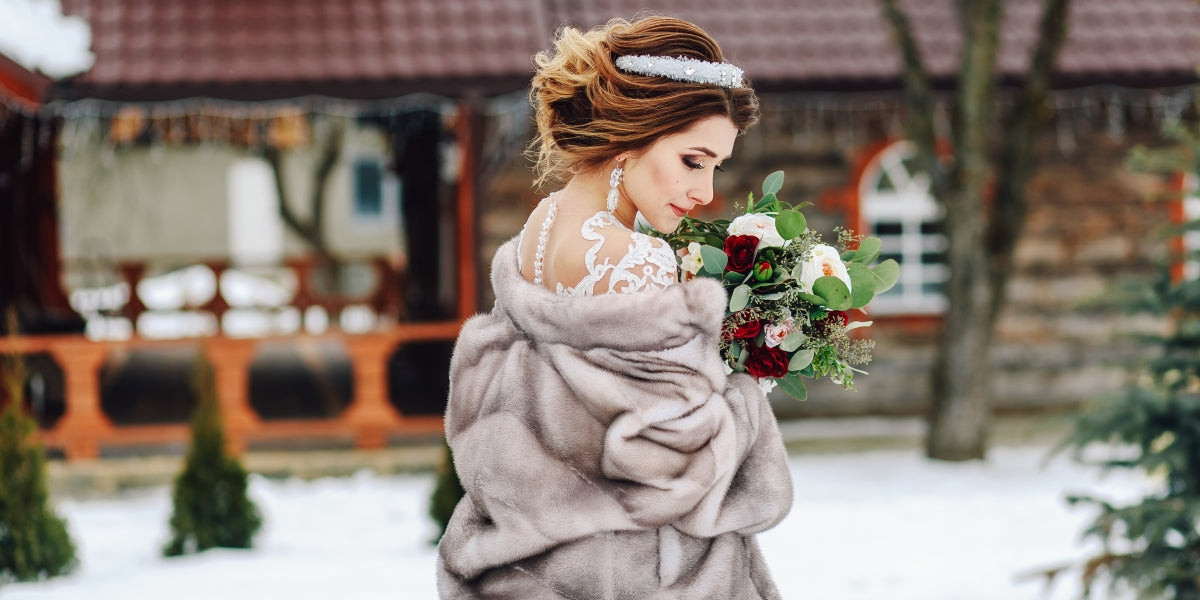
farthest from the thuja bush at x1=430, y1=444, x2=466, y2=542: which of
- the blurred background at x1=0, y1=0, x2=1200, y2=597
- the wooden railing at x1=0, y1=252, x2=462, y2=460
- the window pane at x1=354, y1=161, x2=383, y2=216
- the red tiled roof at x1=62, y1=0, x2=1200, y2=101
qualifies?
the window pane at x1=354, y1=161, x2=383, y2=216

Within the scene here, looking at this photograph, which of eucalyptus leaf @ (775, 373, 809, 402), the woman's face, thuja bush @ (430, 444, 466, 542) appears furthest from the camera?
thuja bush @ (430, 444, 466, 542)

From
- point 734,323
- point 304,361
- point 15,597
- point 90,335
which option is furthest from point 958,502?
point 304,361

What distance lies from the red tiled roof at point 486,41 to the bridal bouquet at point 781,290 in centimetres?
631

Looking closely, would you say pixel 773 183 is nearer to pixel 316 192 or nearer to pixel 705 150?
pixel 705 150

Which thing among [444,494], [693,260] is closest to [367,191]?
[444,494]

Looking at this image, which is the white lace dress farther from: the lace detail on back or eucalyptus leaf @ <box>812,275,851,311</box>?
eucalyptus leaf @ <box>812,275,851,311</box>

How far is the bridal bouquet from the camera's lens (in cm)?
254

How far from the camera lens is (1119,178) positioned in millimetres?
11266

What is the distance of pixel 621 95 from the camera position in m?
2.40

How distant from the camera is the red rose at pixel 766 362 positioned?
99.3 inches

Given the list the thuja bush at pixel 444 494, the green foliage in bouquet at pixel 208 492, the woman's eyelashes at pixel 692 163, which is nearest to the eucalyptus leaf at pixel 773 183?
the woman's eyelashes at pixel 692 163

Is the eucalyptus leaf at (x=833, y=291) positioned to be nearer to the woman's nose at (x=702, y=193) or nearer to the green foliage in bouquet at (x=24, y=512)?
the woman's nose at (x=702, y=193)

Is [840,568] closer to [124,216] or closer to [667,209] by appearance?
[667,209]

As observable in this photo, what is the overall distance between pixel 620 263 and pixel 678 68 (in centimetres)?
40
